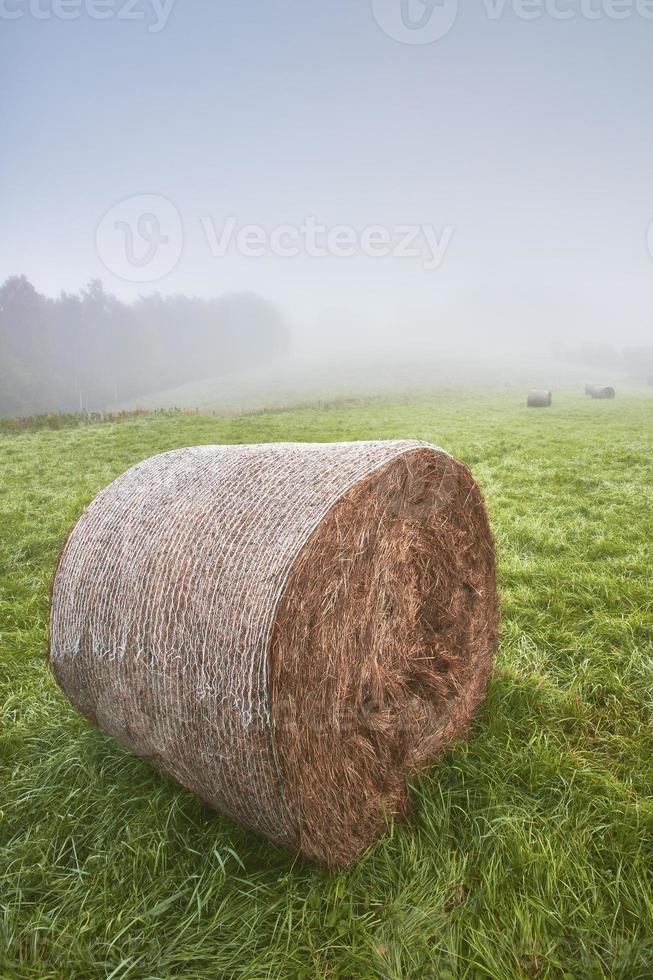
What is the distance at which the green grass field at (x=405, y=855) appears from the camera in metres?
1.98

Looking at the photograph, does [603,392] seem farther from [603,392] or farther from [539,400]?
[539,400]

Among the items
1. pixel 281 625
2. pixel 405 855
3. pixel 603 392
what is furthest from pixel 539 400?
pixel 281 625

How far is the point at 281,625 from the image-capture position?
201cm

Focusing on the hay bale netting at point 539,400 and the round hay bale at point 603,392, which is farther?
the round hay bale at point 603,392

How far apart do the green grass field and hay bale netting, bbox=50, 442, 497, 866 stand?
212mm

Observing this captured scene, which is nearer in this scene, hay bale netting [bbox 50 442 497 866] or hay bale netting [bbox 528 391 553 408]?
hay bale netting [bbox 50 442 497 866]

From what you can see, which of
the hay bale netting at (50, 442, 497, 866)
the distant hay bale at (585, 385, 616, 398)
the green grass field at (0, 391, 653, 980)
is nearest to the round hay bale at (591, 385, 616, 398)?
the distant hay bale at (585, 385, 616, 398)

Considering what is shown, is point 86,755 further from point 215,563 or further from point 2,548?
point 2,548

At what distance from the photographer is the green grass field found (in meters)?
1.98

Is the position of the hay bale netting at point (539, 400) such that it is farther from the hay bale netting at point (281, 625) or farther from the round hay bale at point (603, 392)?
the hay bale netting at point (281, 625)

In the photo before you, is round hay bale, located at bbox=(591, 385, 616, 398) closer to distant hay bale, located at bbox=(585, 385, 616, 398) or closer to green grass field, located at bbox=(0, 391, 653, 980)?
distant hay bale, located at bbox=(585, 385, 616, 398)

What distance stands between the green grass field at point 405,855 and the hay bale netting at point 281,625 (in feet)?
0.69

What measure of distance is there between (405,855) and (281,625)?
115cm

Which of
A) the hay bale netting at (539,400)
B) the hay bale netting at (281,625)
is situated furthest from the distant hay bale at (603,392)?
the hay bale netting at (281,625)
